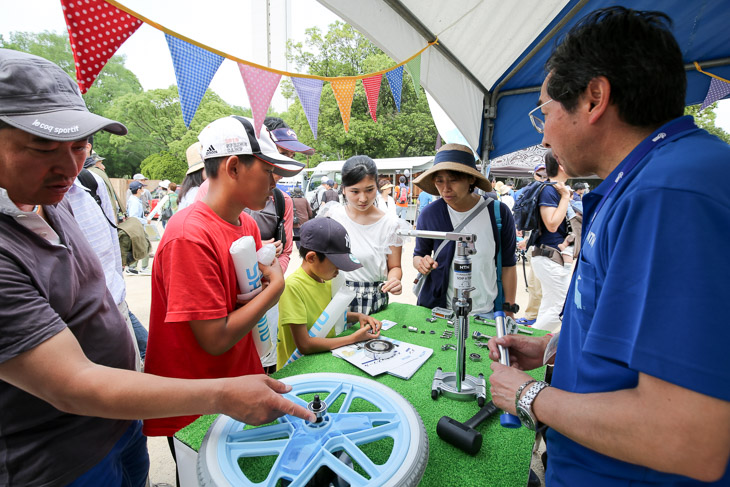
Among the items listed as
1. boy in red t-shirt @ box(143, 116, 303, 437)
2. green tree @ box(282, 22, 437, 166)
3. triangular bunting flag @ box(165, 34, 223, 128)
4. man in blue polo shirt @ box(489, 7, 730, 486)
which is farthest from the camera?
green tree @ box(282, 22, 437, 166)

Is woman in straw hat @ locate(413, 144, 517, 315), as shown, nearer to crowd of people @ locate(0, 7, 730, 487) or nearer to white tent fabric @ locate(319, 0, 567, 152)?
white tent fabric @ locate(319, 0, 567, 152)

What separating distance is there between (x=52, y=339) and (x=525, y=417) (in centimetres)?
123

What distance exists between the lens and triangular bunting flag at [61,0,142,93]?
4.68 ft

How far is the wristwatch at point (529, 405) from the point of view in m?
0.85

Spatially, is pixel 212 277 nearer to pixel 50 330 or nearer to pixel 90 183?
pixel 50 330

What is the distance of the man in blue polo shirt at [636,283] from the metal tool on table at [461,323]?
33 centimetres

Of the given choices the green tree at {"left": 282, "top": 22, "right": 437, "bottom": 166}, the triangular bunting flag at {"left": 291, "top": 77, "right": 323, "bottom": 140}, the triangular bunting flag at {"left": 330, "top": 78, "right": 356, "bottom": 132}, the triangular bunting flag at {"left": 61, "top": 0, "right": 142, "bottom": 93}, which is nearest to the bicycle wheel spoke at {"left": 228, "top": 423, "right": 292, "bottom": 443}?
the triangular bunting flag at {"left": 61, "top": 0, "right": 142, "bottom": 93}

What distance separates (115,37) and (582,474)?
2.46 metres

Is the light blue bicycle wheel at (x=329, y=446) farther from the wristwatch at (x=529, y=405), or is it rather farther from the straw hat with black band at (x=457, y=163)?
the straw hat with black band at (x=457, y=163)

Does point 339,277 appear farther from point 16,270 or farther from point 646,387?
point 646,387

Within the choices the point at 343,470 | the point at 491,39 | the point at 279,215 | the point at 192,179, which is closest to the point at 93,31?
the point at 192,179

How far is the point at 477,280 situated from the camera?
2.47 metres

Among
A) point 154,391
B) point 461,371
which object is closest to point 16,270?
point 154,391

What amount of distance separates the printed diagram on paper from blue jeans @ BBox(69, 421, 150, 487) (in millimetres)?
896
